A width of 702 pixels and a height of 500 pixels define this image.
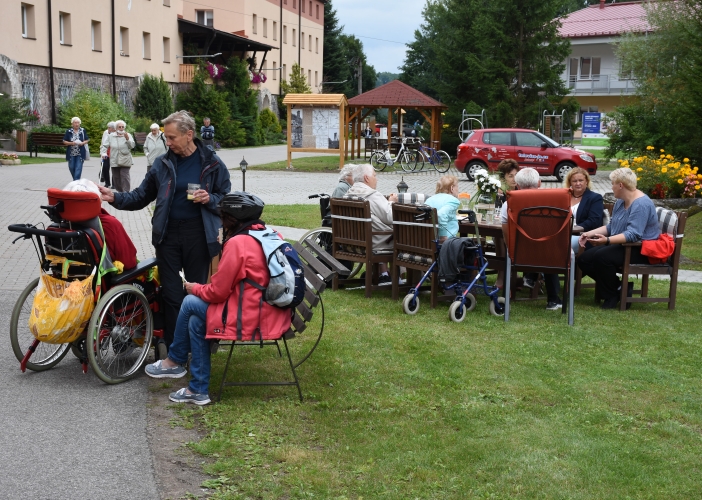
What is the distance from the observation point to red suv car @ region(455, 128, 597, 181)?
26109 millimetres

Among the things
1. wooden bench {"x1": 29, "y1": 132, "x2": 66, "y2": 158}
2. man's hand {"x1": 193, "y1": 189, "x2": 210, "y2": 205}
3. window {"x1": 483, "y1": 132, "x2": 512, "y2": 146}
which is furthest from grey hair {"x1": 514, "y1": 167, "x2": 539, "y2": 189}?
wooden bench {"x1": 29, "y1": 132, "x2": 66, "y2": 158}

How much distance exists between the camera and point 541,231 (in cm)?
784

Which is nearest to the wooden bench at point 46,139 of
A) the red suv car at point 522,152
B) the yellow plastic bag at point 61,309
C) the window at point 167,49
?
the red suv car at point 522,152

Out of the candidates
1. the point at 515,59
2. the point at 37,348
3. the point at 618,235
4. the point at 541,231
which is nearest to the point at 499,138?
the point at 515,59

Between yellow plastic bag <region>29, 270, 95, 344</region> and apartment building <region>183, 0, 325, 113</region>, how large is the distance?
48.1 metres

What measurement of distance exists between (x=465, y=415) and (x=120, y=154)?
1434cm

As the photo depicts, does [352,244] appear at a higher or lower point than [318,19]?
lower

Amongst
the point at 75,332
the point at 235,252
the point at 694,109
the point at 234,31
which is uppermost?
the point at 234,31

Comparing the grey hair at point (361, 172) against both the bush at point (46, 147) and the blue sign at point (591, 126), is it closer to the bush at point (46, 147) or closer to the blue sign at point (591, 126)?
the bush at point (46, 147)

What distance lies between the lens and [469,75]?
36406mm

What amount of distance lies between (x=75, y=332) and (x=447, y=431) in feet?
8.17

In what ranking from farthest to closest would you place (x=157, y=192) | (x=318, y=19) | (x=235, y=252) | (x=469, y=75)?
(x=318, y=19), (x=469, y=75), (x=157, y=192), (x=235, y=252)

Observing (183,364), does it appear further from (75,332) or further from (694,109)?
(694,109)

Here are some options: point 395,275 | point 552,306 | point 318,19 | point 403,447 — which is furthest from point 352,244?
point 318,19
